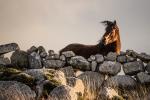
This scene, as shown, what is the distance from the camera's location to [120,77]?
15.8 meters

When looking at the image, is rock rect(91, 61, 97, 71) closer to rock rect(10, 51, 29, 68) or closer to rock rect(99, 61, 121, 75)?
rock rect(99, 61, 121, 75)

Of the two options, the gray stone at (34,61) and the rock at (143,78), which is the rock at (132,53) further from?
the gray stone at (34,61)

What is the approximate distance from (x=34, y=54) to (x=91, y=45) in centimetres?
327

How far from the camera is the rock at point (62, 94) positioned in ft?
25.7

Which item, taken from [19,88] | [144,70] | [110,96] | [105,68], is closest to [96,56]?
[105,68]

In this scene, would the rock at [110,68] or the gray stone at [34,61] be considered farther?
the rock at [110,68]

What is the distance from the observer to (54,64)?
53.2 ft

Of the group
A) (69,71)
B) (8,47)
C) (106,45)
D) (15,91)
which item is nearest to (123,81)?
(69,71)

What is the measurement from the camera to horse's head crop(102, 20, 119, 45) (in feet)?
58.2

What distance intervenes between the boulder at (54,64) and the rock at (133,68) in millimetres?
2490

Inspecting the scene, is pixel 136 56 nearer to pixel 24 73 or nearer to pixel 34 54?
pixel 34 54

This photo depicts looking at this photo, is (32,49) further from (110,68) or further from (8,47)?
(110,68)

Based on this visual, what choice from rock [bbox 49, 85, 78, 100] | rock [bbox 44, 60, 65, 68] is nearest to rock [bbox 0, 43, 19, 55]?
rock [bbox 44, 60, 65, 68]

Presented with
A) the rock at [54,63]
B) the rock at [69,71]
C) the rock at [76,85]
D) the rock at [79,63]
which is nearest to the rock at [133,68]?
the rock at [79,63]
